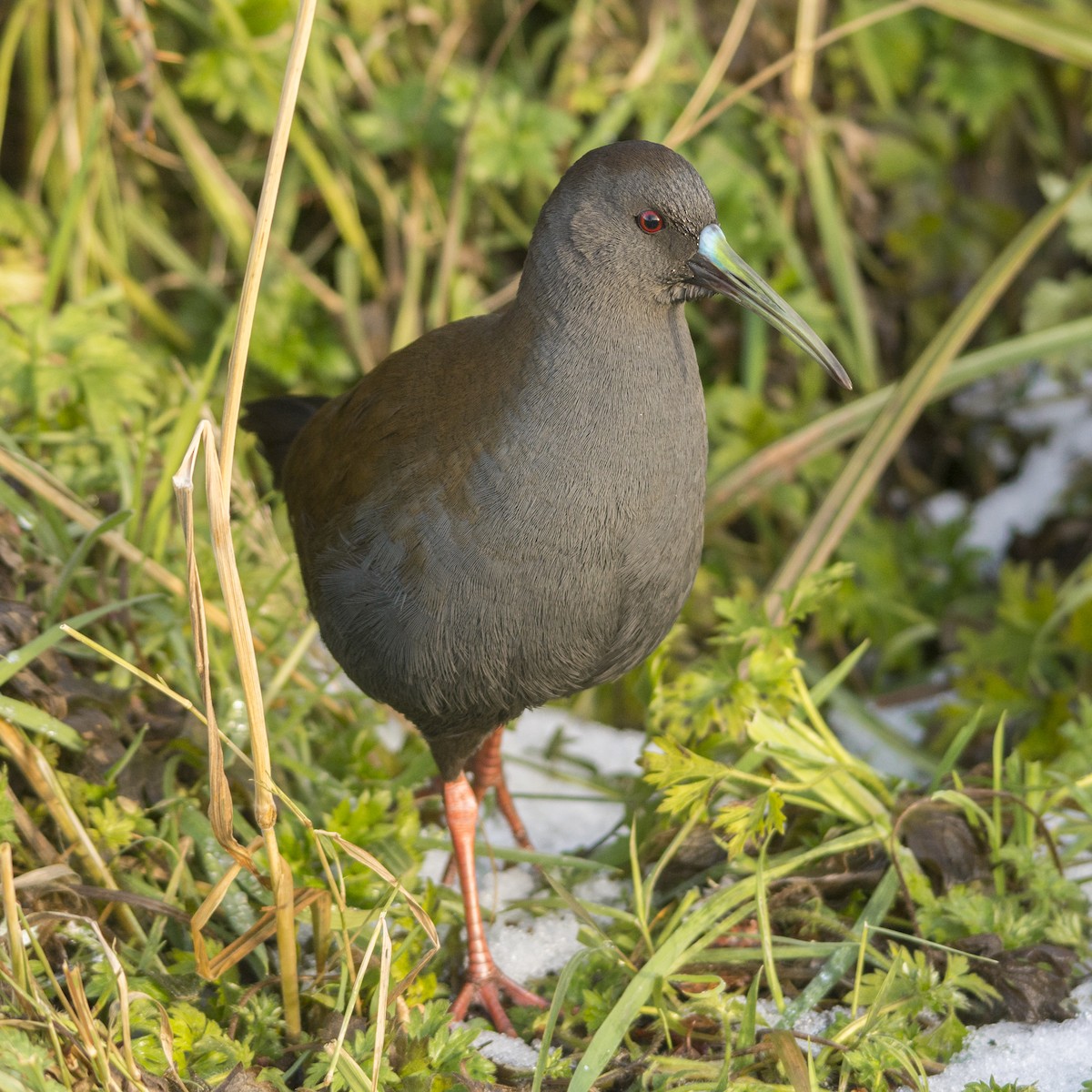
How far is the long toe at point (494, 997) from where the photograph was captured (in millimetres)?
2355

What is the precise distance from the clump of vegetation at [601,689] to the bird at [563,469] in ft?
0.99

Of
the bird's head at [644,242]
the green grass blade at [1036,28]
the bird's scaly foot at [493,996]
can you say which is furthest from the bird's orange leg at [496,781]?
the green grass blade at [1036,28]

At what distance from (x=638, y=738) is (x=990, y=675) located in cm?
89

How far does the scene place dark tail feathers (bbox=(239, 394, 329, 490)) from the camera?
2.89 metres

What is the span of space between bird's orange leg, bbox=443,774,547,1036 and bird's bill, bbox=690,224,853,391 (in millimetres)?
1029

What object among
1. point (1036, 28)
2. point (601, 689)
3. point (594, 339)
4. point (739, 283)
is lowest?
point (601, 689)

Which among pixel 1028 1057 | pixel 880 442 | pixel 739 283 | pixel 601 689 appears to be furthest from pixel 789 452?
pixel 1028 1057

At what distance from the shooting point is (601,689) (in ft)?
12.6

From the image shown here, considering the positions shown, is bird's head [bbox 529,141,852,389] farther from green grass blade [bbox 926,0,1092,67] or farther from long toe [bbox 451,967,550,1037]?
green grass blade [bbox 926,0,1092,67]

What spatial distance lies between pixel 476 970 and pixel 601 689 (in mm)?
1518

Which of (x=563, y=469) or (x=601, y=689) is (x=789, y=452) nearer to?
(x=601, y=689)

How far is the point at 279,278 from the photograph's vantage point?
3.96 metres

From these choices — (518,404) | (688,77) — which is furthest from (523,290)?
(688,77)

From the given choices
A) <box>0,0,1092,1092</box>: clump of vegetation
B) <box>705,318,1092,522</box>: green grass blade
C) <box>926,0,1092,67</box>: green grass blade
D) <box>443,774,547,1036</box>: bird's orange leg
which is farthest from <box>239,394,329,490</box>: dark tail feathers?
<box>926,0,1092,67</box>: green grass blade
